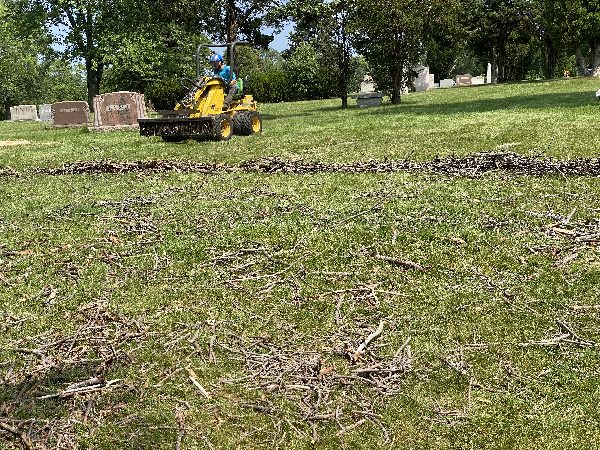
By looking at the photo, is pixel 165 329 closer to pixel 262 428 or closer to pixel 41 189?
pixel 262 428

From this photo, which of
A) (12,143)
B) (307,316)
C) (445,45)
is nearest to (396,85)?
(12,143)

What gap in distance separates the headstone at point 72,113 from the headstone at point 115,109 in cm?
371

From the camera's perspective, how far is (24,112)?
143 ft

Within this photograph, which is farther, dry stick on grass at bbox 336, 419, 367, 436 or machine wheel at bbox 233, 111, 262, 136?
machine wheel at bbox 233, 111, 262, 136

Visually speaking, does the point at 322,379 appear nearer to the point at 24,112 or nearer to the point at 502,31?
the point at 24,112

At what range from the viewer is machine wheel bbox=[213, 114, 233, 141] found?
49.8ft

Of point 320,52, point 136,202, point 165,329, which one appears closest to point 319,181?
point 136,202

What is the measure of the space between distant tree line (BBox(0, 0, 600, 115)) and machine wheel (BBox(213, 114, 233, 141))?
10.9 metres

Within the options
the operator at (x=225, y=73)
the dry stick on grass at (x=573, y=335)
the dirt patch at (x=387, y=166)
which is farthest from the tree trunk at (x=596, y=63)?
the dry stick on grass at (x=573, y=335)

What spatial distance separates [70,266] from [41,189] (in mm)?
4318

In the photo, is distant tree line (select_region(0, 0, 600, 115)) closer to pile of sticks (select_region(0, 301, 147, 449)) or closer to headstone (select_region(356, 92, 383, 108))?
headstone (select_region(356, 92, 383, 108))

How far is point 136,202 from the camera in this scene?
7805mm

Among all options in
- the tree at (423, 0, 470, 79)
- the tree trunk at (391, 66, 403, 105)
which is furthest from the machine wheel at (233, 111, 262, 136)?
the tree at (423, 0, 470, 79)

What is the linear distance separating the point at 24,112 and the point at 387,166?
40.9 metres
